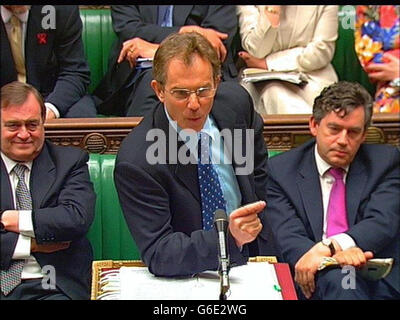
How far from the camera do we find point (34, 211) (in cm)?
222

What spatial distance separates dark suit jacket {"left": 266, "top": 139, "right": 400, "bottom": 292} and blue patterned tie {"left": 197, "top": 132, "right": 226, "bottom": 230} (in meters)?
0.14

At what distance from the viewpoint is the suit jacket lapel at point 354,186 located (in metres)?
2.28

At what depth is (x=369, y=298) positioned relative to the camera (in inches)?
88.4

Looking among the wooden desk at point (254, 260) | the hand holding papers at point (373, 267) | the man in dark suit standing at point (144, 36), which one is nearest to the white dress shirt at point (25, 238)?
the wooden desk at point (254, 260)

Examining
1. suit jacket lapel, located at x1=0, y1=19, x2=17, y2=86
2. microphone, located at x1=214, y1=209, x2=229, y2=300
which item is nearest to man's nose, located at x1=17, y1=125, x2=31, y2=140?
suit jacket lapel, located at x1=0, y1=19, x2=17, y2=86

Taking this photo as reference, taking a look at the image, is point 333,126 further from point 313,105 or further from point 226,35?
point 226,35

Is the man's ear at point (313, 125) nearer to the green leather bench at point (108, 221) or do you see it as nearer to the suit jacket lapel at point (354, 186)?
the suit jacket lapel at point (354, 186)

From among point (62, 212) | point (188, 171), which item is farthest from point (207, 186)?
point (62, 212)

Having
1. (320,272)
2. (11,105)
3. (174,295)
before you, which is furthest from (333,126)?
(11,105)

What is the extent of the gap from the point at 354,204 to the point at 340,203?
3cm

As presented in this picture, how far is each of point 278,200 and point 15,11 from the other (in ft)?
2.34

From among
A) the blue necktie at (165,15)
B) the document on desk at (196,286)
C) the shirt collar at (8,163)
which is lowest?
the document on desk at (196,286)

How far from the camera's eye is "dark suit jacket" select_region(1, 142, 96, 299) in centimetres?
222

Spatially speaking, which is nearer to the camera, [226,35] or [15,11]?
[15,11]
